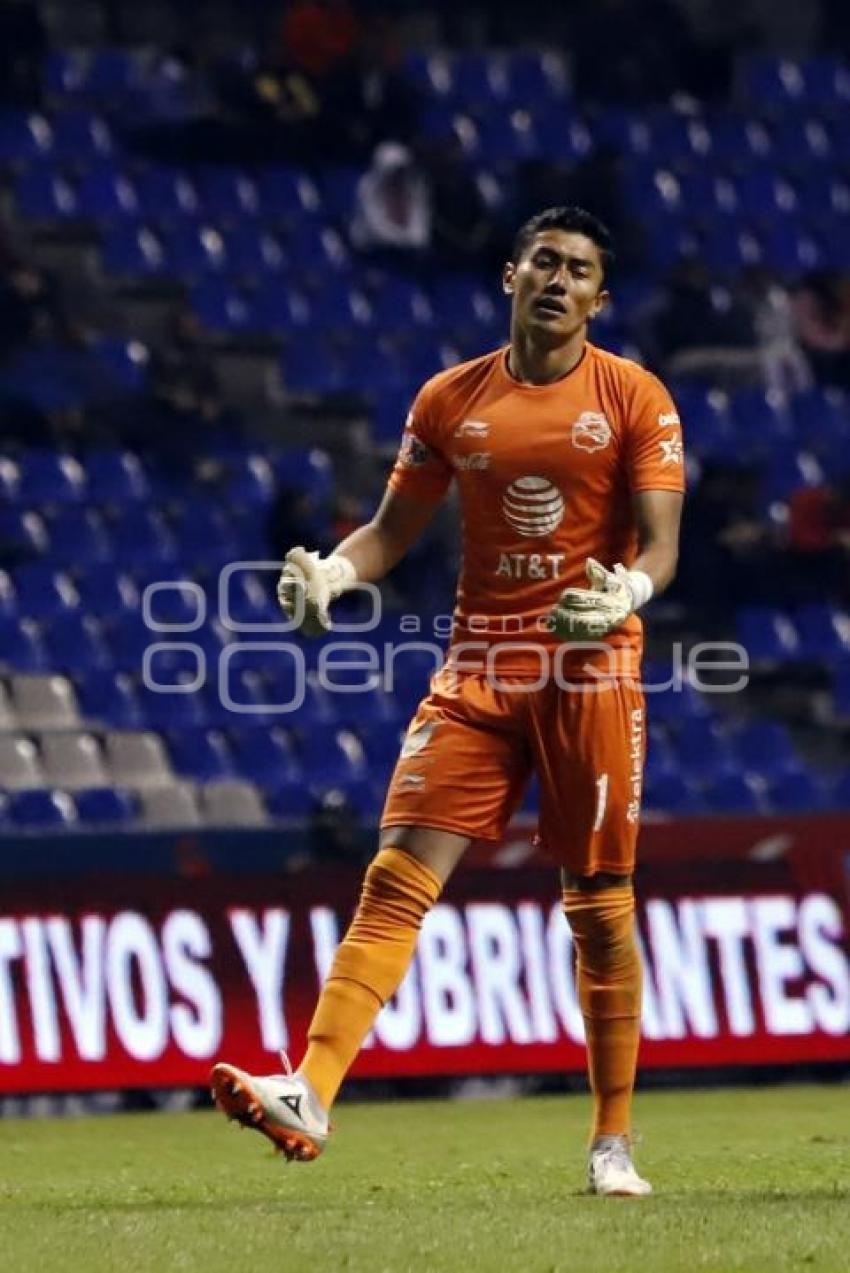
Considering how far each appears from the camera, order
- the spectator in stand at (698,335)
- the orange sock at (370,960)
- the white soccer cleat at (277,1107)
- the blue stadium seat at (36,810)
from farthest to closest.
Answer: the spectator in stand at (698,335), the blue stadium seat at (36,810), the orange sock at (370,960), the white soccer cleat at (277,1107)

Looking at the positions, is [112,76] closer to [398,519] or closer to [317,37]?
[317,37]

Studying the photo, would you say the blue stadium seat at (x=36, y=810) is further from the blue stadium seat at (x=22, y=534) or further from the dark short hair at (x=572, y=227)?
the dark short hair at (x=572, y=227)

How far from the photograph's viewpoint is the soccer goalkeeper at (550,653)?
692cm

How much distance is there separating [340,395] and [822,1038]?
24.6 ft

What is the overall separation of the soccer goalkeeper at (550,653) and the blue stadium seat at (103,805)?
23.5 feet

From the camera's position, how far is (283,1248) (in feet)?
19.2

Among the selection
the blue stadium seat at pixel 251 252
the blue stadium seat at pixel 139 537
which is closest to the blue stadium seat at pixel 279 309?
the blue stadium seat at pixel 251 252

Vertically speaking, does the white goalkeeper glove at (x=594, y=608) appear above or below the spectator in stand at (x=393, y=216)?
below

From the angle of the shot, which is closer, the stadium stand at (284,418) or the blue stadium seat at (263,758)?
the blue stadium seat at (263,758)

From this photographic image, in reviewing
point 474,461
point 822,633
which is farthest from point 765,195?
point 474,461

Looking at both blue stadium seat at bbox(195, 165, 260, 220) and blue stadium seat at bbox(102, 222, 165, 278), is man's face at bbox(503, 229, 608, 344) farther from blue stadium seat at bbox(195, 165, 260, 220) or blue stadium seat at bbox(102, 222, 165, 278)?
blue stadium seat at bbox(195, 165, 260, 220)

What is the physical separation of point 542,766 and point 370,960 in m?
0.68

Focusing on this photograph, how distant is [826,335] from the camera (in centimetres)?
1878

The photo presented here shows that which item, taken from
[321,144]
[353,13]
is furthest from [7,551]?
[353,13]
